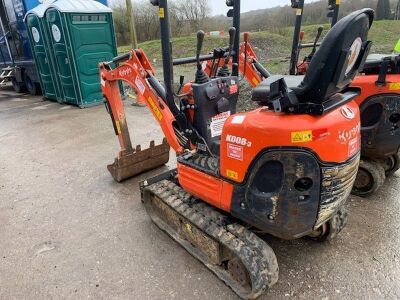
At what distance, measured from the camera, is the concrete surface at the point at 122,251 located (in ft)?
7.91

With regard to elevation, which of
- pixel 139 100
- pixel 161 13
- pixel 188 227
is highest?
pixel 161 13

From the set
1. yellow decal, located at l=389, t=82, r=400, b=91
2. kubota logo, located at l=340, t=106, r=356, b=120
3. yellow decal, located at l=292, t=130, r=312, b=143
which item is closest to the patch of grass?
yellow decal, located at l=389, t=82, r=400, b=91

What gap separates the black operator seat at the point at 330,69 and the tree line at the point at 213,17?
18.9 meters

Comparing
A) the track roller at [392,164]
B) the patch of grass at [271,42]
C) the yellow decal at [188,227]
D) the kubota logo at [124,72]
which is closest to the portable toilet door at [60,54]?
the kubota logo at [124,72]

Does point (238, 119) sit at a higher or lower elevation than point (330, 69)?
lower

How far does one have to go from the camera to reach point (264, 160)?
76.2 inches

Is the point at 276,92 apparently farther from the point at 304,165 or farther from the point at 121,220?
the point at 121,220

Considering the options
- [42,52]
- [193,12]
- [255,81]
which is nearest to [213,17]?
[193,12]

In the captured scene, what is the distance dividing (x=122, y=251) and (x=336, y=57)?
2.26 metres

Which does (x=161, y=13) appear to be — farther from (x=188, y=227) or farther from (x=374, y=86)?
(x=374, y=86)

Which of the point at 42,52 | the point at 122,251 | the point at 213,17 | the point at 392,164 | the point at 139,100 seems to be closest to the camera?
the point at 122,251

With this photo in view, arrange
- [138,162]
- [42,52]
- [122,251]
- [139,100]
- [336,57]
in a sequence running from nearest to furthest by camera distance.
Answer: [336,57]
[122,251]
[139,100]
[138,162]
[42,52]

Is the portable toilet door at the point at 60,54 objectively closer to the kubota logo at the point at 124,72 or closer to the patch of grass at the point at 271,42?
the kubota logo at the point at 124,72

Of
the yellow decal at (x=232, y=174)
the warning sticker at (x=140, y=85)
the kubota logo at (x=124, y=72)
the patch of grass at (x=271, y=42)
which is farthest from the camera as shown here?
the patch of grass at (x=271, y=42)
